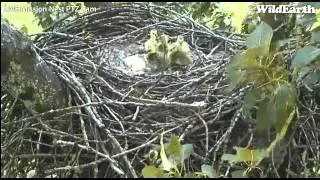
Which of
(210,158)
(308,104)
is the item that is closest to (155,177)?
(210,158)

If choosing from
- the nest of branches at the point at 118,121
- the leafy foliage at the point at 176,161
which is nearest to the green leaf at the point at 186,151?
the leafy foliage at the point at 176,161

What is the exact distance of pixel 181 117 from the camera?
4.16 ft

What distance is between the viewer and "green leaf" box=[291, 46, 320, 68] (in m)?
1.02

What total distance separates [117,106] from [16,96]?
0.24 meters

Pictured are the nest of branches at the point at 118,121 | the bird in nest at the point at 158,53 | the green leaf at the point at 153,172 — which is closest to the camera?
the green leaf at the point at 153,172

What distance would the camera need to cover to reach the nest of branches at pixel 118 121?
1.11 meters

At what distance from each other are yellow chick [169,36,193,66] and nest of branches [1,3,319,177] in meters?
0.04

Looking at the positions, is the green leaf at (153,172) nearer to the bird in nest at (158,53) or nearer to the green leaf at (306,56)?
the green leaf at (306,56)

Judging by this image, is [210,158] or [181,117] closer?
[210,158]

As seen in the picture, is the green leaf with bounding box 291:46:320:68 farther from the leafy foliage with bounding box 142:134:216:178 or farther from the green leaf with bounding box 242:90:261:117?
the leafy foliage with bounding box 142:134:216:178

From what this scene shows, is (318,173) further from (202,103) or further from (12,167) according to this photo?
(12,167)

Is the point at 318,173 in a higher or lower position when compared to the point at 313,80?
lower

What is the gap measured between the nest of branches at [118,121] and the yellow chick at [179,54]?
0.14 ft

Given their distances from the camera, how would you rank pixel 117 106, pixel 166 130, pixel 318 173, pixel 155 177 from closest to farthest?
pixel 155 177
pixel 318 173
pixel 166 130
pixel 117 106
